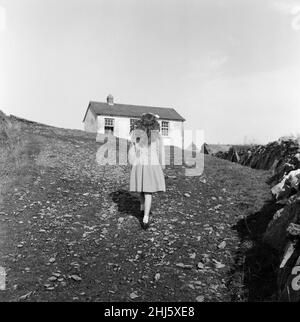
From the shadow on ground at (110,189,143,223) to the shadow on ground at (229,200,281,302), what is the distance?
255 cm

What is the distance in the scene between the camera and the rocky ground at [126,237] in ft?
22.3

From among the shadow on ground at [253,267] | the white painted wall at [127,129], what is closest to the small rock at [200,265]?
the shadow on ground at [253,267]

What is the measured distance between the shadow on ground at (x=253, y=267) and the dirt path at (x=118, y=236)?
7 centimetres

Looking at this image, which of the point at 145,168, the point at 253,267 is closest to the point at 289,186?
the point at 253,267

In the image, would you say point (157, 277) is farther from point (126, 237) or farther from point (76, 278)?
point (126, 237)

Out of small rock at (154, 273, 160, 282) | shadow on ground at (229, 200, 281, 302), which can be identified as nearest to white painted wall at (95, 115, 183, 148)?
shadow on ground at (229, 200, 281, 302)

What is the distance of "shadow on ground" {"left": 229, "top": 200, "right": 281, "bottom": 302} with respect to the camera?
6527 mm

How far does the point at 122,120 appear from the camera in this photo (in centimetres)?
Result: 4709

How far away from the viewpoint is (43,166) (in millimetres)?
14250

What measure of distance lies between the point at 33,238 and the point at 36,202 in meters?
2.28

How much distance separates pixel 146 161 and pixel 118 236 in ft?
5.92

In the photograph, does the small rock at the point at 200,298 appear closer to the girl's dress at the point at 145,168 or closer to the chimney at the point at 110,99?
the girl's dress at the point at 145,168
